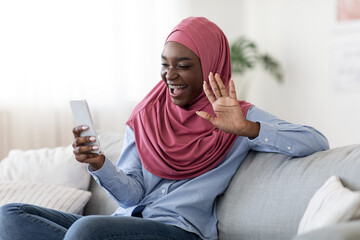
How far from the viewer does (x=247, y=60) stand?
4.70 meters

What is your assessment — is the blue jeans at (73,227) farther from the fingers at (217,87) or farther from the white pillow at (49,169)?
the white pillow at (49,169)

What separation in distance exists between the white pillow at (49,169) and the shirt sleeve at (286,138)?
3.11 feet

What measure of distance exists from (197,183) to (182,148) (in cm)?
13

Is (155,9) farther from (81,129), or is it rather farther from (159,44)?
(81,129)

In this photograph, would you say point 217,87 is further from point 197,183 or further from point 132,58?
point 132,58

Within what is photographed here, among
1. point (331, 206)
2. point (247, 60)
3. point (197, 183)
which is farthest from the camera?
point (247, 60)

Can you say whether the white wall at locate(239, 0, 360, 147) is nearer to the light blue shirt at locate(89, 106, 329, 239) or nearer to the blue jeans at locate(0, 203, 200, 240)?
the light blue shirt at locate(89, 106, 329, 239)

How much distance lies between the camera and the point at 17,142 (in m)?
3.45

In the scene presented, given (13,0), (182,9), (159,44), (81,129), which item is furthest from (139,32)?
(81,129)

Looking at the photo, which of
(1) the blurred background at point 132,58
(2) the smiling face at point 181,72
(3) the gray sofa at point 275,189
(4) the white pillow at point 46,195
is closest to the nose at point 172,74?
(2) the smiling face at point 181,72

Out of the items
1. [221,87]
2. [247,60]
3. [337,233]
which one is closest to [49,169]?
[221,87]

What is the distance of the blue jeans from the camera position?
138 centimetres

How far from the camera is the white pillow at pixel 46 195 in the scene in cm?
212

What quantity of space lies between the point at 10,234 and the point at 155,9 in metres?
2.91
